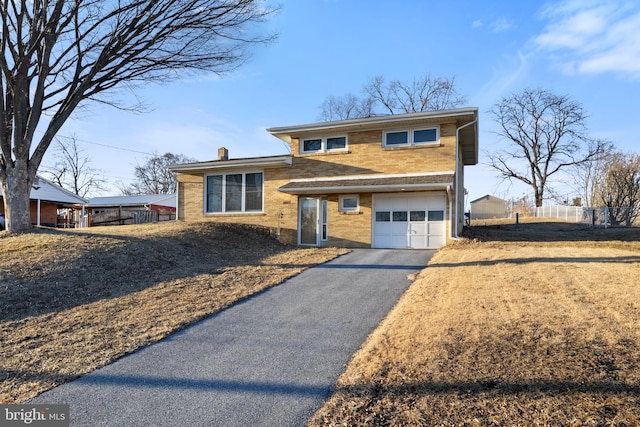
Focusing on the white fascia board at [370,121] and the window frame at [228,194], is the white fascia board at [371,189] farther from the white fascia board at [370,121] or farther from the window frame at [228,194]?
the white fascia board at [370,121]

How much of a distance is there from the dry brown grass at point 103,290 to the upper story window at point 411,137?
4922 millimetres

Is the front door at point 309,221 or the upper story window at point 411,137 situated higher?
the upper story window at point 411,137

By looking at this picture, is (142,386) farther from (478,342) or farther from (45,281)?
(45,281)

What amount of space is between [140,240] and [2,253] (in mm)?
3275

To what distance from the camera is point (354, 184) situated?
1473 cm

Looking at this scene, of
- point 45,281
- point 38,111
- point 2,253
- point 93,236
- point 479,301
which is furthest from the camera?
point 38,111

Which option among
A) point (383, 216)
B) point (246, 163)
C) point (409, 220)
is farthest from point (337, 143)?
point (409, 220)

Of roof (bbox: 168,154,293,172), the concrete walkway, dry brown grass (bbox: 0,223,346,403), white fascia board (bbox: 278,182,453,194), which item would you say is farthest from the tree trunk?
the concrete walkway

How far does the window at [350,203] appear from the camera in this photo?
50.5ft

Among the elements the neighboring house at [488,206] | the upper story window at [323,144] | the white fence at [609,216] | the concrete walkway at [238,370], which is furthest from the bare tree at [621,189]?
the neighboring house at [488,206]

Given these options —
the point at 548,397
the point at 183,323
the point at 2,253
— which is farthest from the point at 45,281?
the point at 548,397

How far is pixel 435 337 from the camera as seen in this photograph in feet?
14.9

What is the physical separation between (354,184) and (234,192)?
5992 millimetres

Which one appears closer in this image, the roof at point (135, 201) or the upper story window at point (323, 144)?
the upper story window at point (323, 144)
